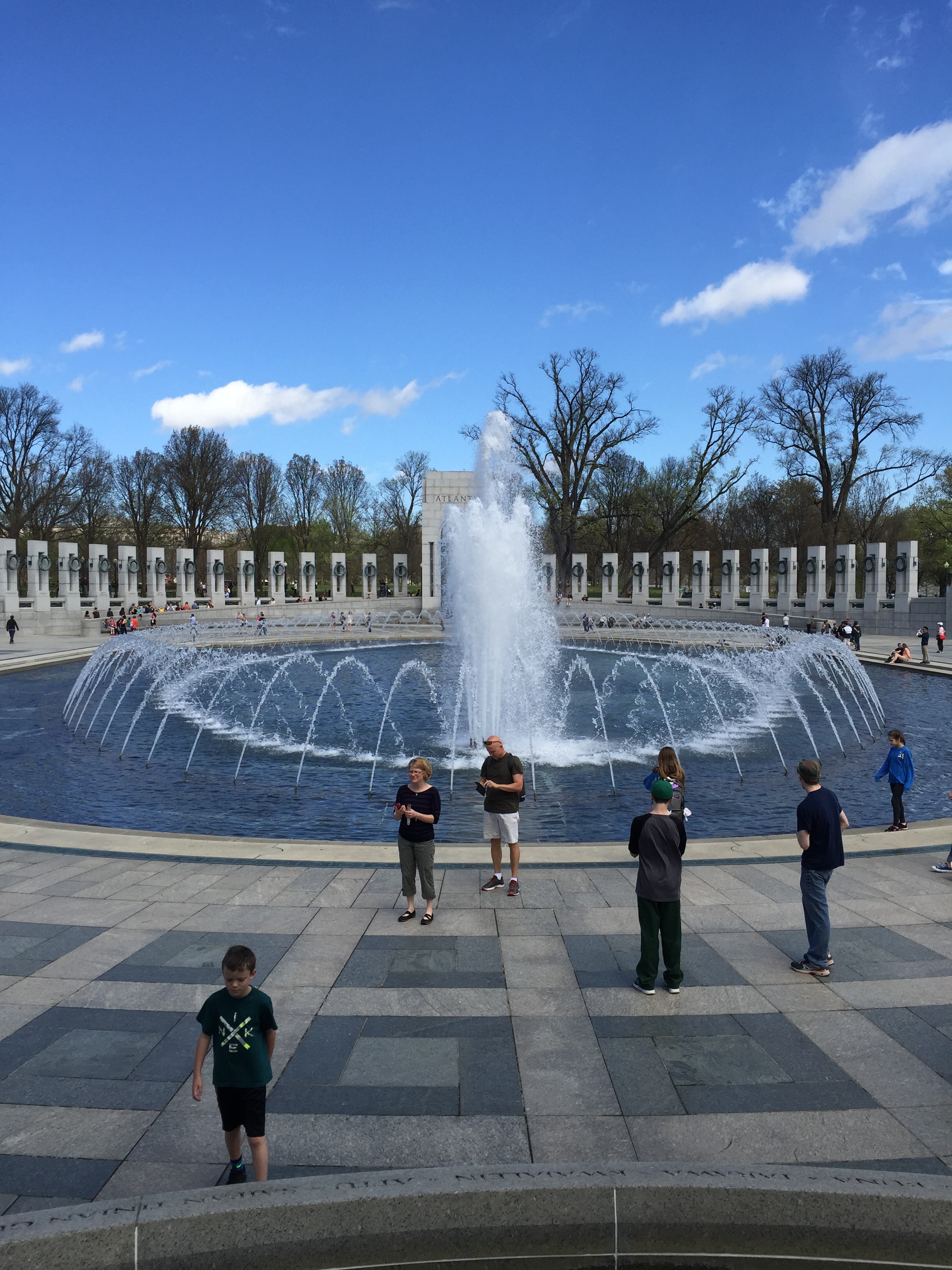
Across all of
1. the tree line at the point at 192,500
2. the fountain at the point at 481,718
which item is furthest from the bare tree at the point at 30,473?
the fountain at the point at 481,718

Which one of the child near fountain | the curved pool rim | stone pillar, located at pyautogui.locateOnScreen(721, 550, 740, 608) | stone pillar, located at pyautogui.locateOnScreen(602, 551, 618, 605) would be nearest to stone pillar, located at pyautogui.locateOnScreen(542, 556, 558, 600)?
stone pillar, located at pyautogui.locateOnScreen(602, 551, 618, 605)

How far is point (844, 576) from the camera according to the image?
48.5m

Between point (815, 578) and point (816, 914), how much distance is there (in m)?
46.8

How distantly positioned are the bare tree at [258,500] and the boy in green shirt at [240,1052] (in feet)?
254

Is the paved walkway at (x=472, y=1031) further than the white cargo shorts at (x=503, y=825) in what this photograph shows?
No

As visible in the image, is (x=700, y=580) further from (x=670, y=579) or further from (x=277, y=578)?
(x=277, y=578)

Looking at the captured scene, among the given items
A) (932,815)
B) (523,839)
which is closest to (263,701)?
(523,839)

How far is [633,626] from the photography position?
50.6 m

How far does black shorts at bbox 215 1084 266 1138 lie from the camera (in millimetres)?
3938

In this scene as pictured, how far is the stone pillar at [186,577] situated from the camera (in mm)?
55094

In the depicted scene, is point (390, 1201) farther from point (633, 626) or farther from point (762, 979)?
point (633, 626)

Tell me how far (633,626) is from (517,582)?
29.3 meters

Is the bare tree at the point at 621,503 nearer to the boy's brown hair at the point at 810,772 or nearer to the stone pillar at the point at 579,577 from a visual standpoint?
the stone pillar at the point at 579,577

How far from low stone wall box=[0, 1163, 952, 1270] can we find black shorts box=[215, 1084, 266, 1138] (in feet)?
0.84
